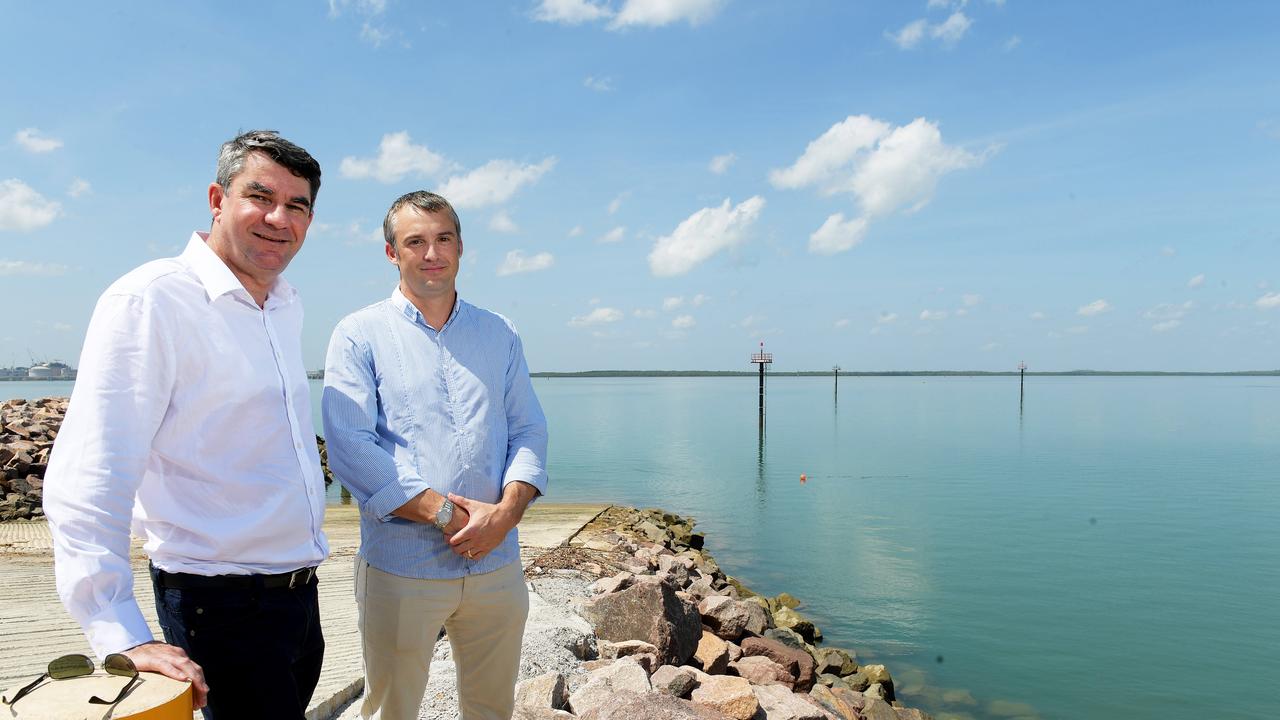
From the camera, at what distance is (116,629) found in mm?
1611

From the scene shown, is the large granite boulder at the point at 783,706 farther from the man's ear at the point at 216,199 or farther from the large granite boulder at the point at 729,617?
the man's ear at the point at 216,199

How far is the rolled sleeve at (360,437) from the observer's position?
2611mm

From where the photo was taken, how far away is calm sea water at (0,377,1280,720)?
9977 mm

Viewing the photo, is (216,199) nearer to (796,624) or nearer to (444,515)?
(444,515)

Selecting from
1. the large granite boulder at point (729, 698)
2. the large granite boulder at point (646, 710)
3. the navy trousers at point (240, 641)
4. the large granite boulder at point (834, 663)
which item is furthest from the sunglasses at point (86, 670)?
the large granite boulder at point (834, 663)

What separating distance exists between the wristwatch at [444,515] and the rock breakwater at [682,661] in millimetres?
1740

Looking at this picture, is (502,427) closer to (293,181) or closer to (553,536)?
(293,181)

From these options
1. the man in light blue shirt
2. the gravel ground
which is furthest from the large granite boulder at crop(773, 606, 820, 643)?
the man in light blue shirt

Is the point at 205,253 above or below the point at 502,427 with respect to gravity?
above

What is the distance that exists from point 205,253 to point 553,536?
10205 millimetres

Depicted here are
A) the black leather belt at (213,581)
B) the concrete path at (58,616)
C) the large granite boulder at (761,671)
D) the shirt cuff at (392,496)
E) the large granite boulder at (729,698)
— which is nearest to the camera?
the black leather belt at (213,581)

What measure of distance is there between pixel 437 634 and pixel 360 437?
2.30 ft

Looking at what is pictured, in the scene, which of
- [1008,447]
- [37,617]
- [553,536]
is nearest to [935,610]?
[553,536]

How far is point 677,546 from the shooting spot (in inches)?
568
